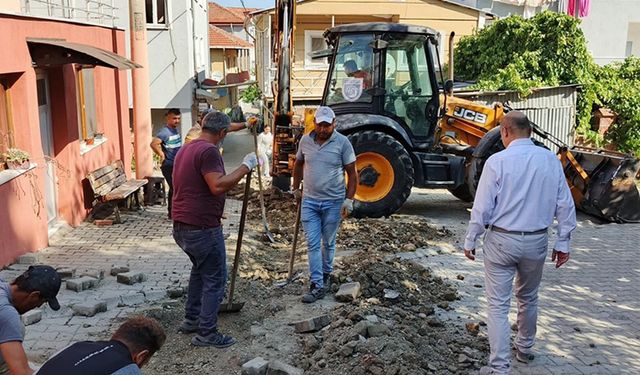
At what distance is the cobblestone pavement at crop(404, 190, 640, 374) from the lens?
488 cm

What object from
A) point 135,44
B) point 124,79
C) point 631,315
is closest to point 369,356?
point 631,315

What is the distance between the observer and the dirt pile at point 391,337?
4.34 metres

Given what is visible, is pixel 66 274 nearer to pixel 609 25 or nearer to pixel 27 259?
pixel 27 259

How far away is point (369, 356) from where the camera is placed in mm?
4320

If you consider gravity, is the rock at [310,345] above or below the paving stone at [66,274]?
above

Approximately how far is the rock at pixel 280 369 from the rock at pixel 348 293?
57.9 inches

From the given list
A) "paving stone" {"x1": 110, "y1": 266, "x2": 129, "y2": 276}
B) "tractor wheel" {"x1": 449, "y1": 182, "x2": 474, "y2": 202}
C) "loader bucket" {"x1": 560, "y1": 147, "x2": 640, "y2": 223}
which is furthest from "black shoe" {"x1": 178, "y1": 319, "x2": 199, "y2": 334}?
"tractor wheel" {"x1": 449, "y1": 182, "x2": 474, "y2": 202}

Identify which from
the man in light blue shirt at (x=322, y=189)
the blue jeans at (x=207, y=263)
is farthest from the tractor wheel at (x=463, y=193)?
the blue jeans at (x=207, y=263)

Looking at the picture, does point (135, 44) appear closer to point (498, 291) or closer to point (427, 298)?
point (427, 298)

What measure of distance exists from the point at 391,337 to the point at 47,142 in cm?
639

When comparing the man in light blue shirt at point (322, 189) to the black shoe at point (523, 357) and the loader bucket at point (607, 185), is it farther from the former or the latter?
the loader bucket at point (607, 185)

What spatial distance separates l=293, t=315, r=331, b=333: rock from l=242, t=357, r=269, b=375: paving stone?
0.79 meters

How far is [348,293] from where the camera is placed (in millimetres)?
5652

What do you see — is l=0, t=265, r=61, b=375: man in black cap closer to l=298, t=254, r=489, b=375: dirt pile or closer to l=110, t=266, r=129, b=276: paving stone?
l=298, t=254, r=489, b=375: dirt pile
